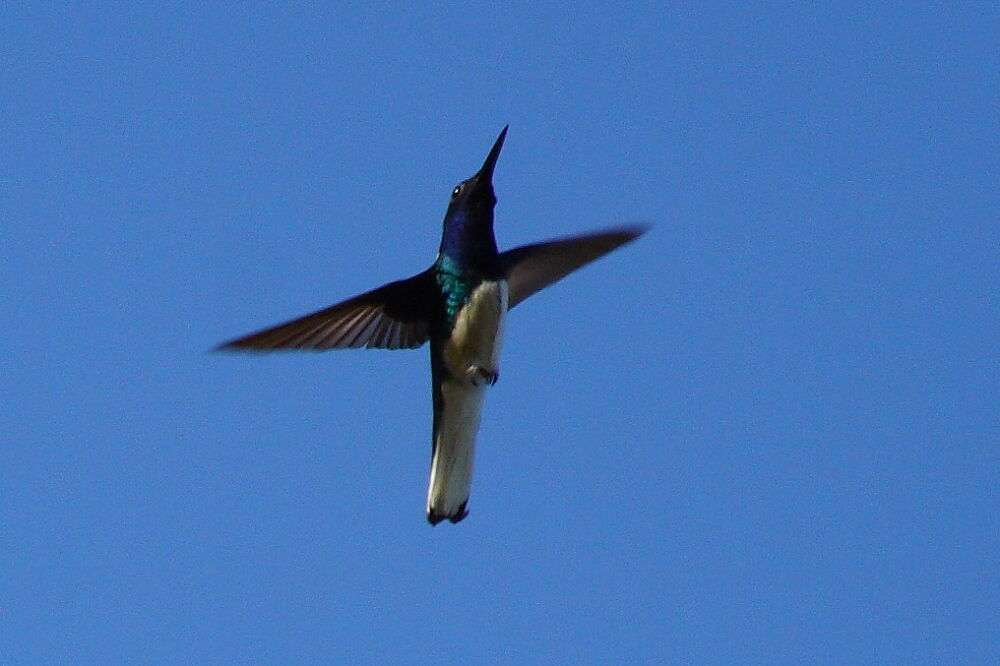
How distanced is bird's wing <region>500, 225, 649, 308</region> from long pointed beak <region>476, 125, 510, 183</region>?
1.41ft

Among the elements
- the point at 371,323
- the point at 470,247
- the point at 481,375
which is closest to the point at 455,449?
the point at 481,375

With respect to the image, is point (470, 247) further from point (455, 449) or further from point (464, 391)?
point (455, 449)

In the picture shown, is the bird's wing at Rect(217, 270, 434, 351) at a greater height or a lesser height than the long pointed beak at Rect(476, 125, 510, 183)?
lesser

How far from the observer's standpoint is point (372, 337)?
7004mm

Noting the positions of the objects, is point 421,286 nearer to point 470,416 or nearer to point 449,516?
point 470,416

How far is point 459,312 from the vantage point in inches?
270

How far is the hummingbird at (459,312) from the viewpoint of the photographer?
6.73m

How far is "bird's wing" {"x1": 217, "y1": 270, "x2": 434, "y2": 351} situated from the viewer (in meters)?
6.35

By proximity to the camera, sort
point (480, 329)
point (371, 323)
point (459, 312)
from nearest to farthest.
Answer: point (480, 329)
point (459, 312)
point (371, 323)

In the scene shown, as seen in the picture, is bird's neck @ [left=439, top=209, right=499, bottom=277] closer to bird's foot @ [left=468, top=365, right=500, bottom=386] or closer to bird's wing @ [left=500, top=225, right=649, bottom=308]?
bird's wing @ [left=500, top=225, right=649, bottom=308]

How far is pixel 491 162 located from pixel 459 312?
80cm

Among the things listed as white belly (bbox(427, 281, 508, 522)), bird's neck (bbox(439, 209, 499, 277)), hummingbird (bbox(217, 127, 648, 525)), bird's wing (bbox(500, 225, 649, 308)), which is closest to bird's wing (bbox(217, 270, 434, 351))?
hummingbird (bbox(217, 127, 648, 525))

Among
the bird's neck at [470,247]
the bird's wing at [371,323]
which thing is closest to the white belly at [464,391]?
the bird's neck at [470,247]

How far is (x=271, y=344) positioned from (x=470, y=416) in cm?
123
